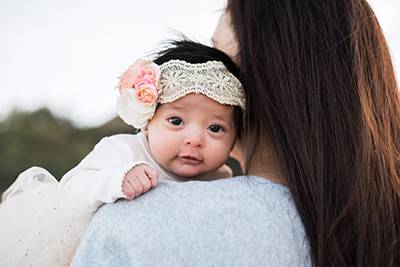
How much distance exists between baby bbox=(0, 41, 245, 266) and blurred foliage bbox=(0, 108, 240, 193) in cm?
1395

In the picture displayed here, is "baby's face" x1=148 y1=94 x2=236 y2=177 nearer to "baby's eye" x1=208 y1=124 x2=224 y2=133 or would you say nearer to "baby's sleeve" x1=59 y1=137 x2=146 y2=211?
"baby's eye" x1=208 y1=124 x2=224 y2=133

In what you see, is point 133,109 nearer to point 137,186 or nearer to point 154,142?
point 154,142

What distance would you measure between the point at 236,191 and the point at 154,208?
0.26 meters

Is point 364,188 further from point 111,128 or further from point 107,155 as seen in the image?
point 111,128

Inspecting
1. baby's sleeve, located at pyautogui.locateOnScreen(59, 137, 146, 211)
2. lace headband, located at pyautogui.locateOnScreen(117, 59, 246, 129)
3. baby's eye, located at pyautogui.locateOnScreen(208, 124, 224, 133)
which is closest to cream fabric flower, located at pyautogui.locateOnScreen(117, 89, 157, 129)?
lace headband, located at pyautogui.locateOnScreen(117, 59, 246, 129)

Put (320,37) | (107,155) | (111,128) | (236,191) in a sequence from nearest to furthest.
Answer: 1. (236,191)
2. (320,37)
3. (107,155)
4. (111,128)

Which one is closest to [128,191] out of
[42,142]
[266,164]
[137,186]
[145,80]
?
[137,186]

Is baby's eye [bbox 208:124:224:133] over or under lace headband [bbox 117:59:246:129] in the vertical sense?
under

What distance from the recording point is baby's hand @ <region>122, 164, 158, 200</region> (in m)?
1.88

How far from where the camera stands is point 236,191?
1926 mm

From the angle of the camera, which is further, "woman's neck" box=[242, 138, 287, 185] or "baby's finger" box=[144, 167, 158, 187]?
"woman's neck" box=[242, 138, 287, 185]

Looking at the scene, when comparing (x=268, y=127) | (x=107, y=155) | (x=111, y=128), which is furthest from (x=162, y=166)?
(x=111, y=128)

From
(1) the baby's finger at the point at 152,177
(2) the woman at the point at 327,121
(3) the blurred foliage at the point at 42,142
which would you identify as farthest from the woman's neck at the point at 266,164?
(3) the blurred foliage at the point at 42,142

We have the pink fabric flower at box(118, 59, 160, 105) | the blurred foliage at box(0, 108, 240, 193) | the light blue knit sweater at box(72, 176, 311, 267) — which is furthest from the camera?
the blurred foliage at box(0, 108, 240, 193)
